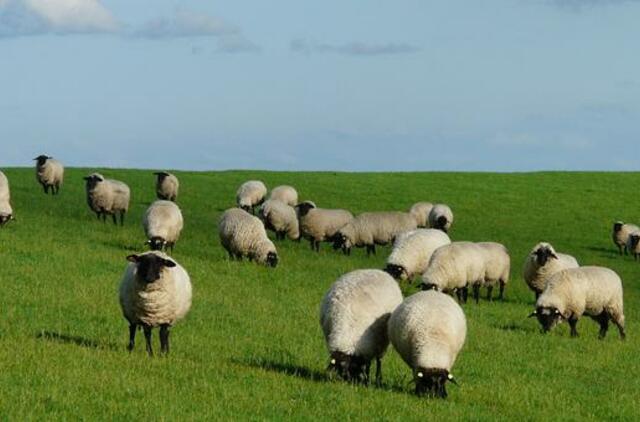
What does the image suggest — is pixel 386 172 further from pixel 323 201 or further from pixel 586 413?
pixel 586 413

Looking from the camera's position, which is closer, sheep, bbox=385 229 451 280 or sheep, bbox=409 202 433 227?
sheep, bbox=385 229 451 280

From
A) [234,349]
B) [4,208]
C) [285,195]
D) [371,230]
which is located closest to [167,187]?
[285,195]

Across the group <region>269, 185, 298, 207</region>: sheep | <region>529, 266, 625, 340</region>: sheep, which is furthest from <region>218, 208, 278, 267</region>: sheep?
<region>269, 185, 298, 207</region>: sheep

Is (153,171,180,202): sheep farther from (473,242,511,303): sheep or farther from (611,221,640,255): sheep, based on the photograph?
Answer: (473,242,511,303): sheep

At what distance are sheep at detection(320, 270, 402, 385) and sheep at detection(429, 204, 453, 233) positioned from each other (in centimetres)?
2727

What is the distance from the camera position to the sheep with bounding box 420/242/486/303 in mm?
25575

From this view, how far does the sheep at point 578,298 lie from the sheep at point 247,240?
8.59 meters

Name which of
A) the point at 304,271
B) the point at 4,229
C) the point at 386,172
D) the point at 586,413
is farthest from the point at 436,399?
the point at 386,172

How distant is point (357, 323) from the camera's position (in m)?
14.5

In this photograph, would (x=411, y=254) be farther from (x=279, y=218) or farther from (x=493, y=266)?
(x=279, y=218)

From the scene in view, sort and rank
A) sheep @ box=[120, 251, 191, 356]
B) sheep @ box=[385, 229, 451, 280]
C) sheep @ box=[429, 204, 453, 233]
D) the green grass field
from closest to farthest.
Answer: the green grass field
sheep @ box=[120, 251, 191, 356]
sheep @ box=[385, 229, 451, 280]
sheep @ box=[429, 204, 453, 233]

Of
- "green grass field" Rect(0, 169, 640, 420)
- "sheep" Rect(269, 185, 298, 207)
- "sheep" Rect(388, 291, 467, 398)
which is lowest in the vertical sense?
"green grass field" Rect(0, 169, 640, 420)

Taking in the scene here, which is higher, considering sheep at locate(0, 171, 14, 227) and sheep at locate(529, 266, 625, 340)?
sheep at locate(0, 171, 14, 227)

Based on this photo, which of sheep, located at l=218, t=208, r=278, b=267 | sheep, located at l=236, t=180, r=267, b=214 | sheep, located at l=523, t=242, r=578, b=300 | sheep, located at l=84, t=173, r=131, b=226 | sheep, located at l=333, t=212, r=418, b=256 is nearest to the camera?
sheep, located at l=523, t=242, r=578, b=300
